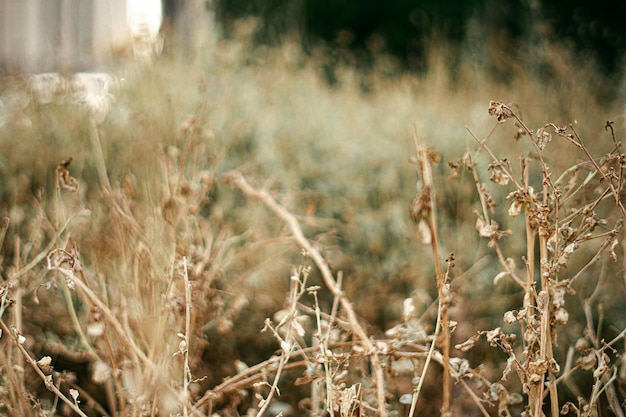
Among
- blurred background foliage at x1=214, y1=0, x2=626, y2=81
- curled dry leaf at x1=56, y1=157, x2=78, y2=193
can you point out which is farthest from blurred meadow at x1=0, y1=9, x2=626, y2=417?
blurred background foliage at x1=214, y1=0, x2=626, y2=81

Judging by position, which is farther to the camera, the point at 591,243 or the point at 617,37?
the point at 617,37

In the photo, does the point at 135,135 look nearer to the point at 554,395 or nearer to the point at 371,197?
the point at 371,197

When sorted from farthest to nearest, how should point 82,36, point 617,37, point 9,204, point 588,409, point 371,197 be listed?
point 82,36, point 617,37, point 371,197, point 9,204, point 588,409

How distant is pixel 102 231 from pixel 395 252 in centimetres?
115

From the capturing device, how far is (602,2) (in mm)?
4918

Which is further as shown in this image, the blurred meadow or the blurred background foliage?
the blurred background foliage

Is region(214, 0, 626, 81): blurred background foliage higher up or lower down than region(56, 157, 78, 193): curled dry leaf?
higher up

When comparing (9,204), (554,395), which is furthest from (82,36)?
(554,395)

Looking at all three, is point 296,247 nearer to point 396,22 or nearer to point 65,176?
point 65,176

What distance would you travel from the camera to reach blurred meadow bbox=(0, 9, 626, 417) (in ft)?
3.95

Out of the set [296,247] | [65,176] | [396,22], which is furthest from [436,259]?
[396,22]

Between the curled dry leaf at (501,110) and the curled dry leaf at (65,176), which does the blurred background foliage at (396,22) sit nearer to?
the curled dry leaf at (501,110)

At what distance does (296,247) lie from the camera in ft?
8.25

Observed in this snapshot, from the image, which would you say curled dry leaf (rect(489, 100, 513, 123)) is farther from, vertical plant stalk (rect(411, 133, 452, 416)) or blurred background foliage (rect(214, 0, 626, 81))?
blurred background foliage (rect(214, 0, 626, 81))
